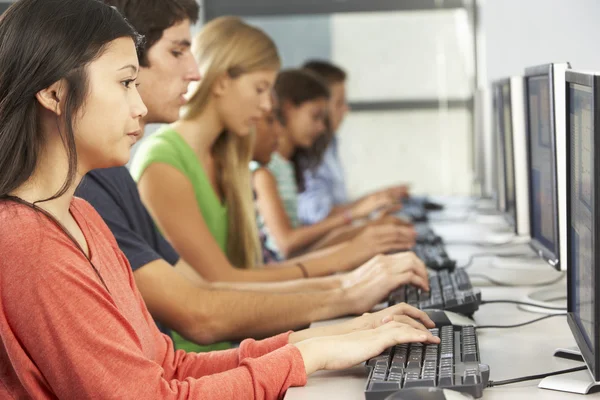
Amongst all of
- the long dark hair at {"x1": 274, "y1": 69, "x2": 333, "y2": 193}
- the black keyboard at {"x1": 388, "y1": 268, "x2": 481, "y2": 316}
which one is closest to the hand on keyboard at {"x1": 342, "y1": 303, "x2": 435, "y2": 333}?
the black keyboard at {"x1": 388, "y1": 268, "x2": 481, "y2": 316}

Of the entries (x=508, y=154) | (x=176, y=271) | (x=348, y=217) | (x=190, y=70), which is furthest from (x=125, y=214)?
(x=348, y=217)

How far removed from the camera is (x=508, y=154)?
2160 millimetres

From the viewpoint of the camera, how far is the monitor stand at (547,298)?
1651mm

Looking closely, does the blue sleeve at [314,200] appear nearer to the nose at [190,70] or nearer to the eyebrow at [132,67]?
the nose at [190,70]

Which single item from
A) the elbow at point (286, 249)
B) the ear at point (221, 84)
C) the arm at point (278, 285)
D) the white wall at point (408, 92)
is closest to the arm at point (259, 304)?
the arm at point (278, 285)

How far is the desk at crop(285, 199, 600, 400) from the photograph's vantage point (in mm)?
1119

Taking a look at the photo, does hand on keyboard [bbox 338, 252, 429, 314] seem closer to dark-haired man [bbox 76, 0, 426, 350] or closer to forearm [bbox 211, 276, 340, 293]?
dark-haired man [bbox 76, 0, 426, 350]

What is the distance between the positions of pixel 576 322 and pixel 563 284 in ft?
2.13

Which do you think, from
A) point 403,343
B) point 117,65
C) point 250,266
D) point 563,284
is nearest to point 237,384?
point 403,343

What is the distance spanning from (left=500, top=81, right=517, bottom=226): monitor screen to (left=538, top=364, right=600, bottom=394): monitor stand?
2.85ft

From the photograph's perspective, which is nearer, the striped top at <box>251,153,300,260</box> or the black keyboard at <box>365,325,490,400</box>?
the black keyboard at <box>365,325,490,400</box>

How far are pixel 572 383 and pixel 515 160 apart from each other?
37.3 inches

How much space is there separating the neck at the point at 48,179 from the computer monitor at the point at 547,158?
73 cm

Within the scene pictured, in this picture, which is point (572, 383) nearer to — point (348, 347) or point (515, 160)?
point (348, 347)
